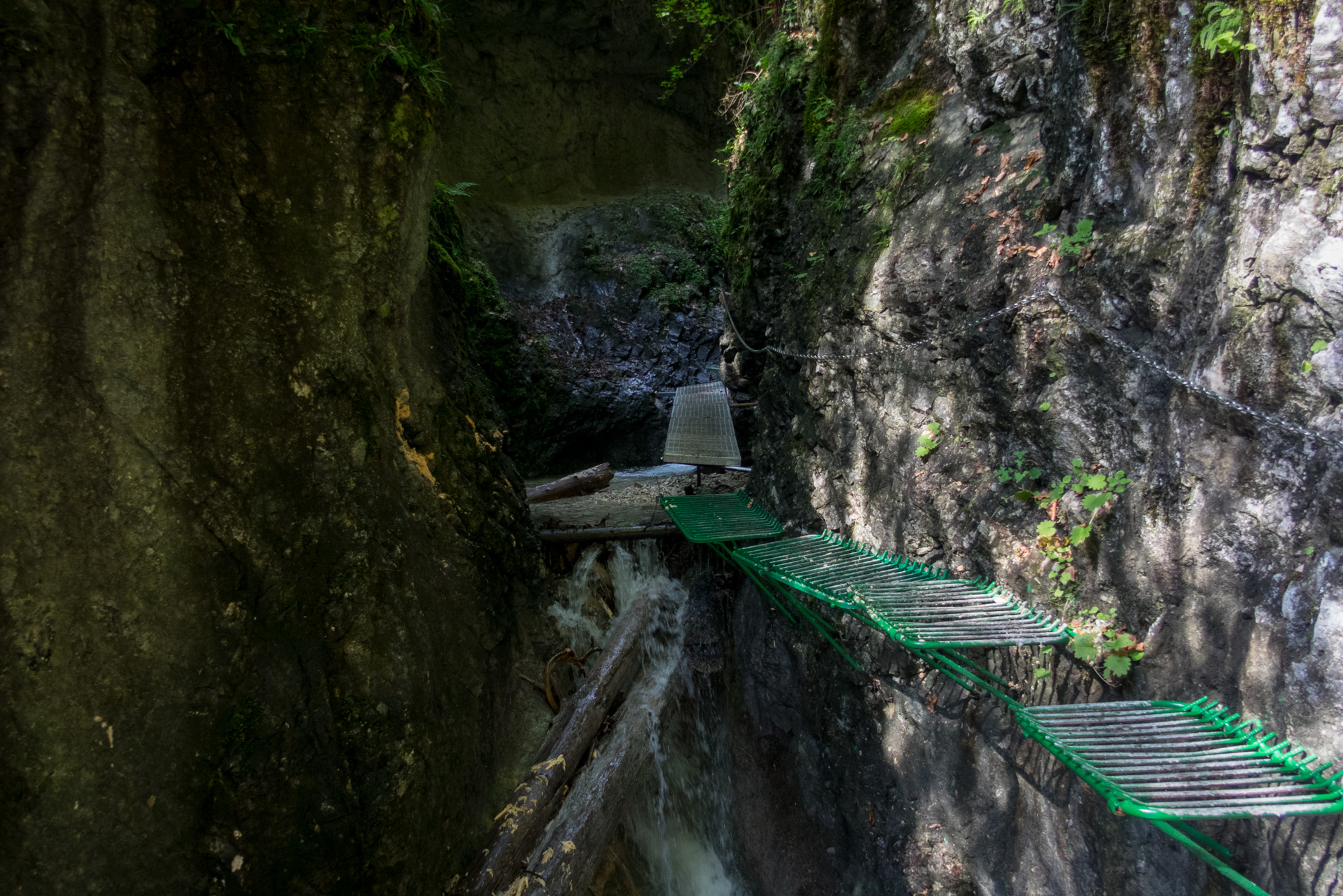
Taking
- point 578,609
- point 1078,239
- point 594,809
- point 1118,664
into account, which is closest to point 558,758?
point 594,809

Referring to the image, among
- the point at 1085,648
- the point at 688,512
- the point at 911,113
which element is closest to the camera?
the point at 1085,648

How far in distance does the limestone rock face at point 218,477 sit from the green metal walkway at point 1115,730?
2.31 metres

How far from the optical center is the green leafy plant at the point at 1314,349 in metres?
2.03

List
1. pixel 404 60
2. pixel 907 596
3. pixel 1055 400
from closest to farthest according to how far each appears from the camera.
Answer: pixel 1055 400, pixel 907 596, pixel 404 60

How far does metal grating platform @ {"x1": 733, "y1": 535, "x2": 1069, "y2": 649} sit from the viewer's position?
281 centimetres

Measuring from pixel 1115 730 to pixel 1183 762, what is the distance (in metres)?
0.28

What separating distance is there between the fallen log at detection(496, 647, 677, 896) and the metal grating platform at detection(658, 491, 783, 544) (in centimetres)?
142

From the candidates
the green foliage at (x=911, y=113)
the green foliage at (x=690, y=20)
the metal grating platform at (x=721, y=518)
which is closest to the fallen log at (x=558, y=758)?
the metal grating platform at (x=721, y=518)

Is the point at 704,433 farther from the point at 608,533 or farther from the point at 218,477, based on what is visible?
the point at 218,477

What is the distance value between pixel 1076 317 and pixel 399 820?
411 centimetres

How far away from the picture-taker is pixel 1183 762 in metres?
2.11

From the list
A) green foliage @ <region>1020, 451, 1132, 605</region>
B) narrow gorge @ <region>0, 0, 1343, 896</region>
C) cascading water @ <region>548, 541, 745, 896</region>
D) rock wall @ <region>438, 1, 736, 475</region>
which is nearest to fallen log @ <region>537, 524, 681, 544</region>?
cascading water @ <region>548, 541, 745, 896</region>

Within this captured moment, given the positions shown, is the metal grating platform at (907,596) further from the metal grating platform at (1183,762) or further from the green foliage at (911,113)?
the green foliage at (911,113)

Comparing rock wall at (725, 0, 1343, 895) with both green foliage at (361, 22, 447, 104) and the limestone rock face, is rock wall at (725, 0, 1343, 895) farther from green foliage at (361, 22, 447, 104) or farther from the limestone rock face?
green foliage at (361, 22, 447, 104)
